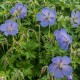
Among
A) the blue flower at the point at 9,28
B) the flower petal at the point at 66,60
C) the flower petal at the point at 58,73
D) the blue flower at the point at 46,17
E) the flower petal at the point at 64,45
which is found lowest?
the flower petal at the point at 58,73

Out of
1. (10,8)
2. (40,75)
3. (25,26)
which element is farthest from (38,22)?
(40,75)

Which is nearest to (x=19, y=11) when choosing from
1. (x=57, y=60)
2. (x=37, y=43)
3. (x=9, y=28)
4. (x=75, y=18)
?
(x=9, y=28)

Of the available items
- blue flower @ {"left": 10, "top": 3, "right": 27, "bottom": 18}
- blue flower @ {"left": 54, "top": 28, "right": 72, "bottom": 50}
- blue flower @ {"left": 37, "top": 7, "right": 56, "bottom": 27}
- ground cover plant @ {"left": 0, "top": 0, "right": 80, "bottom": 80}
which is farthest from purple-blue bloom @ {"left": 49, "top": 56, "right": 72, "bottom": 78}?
blue flower @ {"left": 10, "top": 3, "right": 27, "bottom": 18}

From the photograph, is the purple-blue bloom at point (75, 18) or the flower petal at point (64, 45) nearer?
the flower petal at point (64, 45)

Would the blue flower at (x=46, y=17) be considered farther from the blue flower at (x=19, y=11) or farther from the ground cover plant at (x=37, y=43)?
the blue flower at (x=19, y=11)

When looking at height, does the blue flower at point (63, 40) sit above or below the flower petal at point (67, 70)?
above

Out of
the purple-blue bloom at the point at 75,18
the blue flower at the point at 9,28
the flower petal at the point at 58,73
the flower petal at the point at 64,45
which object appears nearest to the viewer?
the flower petal at the point at 58,73

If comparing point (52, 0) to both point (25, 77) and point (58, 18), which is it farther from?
point (25, 77)

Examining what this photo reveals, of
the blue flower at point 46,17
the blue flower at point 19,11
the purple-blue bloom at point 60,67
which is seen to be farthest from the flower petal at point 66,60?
the blue flower at point 19,11

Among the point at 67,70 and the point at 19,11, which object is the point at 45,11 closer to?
the point at 19,11
